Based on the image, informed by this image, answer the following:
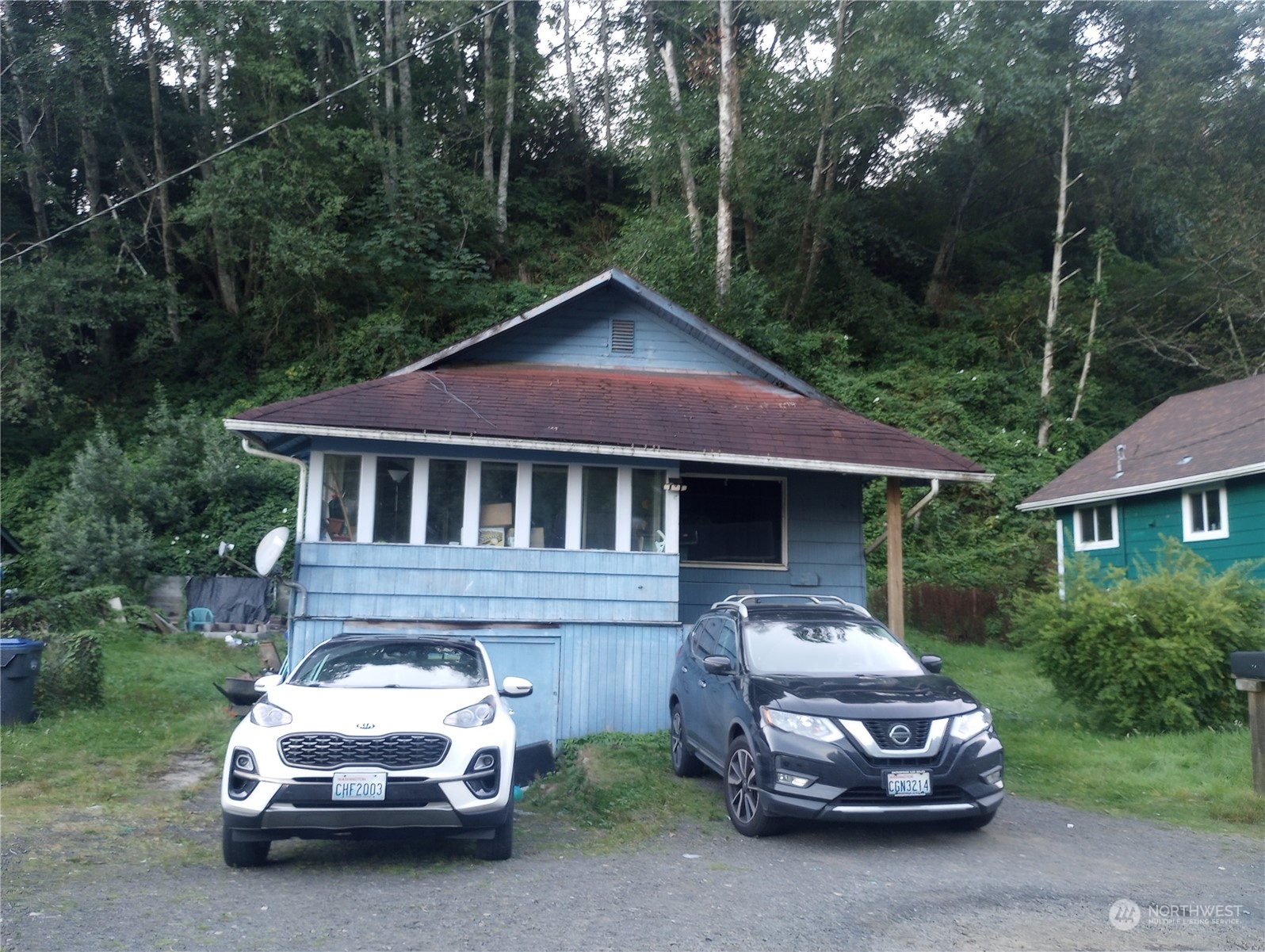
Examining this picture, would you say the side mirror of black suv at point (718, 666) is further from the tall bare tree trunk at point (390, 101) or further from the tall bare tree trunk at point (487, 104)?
the tall bare tree trunk at point (487, 104)

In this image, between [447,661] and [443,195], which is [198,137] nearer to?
[443,195]

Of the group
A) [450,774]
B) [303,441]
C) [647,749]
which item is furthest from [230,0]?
[450,774]

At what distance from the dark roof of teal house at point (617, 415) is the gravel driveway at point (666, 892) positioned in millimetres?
5155

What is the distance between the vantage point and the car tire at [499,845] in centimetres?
705

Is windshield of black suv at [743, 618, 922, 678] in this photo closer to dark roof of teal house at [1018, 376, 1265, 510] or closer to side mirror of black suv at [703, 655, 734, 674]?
side mirror of black suv at [703, 655, 734, 674]

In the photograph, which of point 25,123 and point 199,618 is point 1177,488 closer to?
point 199,618

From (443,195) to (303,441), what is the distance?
19.4 meters

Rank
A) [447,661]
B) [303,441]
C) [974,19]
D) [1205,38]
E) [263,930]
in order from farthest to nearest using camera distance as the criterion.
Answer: [1205,38] → [974,19] → [303,441] → [447,661] → [263,930]

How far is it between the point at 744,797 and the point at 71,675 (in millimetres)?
9107

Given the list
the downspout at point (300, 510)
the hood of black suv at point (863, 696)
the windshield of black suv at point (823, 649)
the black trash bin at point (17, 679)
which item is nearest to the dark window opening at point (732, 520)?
the downspout at point (300, 510)

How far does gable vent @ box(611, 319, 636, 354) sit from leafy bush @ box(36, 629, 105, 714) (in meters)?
8.04

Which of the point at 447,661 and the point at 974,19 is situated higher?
the point at 974,19

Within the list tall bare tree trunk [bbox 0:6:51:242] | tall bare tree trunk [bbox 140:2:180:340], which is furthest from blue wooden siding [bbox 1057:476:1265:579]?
tall bare tree trunk [bbox 0:6:51:242]

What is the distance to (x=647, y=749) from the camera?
437 inches
